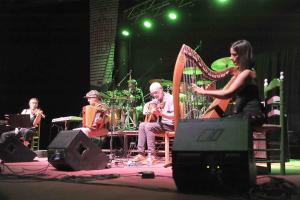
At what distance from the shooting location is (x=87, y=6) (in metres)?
9.44

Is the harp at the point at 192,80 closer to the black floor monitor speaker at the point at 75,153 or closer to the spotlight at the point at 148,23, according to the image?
the black floor monitor speaker at the point at 75,153

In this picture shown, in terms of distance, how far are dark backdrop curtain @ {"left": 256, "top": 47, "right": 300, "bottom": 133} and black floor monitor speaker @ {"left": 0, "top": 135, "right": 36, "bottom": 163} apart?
169 inches

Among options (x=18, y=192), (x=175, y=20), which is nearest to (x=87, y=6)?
(x=175, y=20)

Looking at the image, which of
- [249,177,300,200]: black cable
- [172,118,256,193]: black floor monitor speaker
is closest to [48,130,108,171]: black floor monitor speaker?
[172,118,256,193]: black floor monitor speaker

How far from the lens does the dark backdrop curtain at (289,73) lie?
672 centimetres

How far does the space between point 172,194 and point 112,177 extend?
1.17 meters

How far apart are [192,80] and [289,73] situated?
10.8ft

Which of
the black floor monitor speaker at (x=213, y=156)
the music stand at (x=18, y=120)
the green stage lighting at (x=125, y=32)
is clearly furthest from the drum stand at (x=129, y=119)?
the black floor monitor speaker at (x=213, y=156)

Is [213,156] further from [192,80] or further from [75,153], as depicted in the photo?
[75,153]

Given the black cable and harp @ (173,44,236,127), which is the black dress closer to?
harp @ (173,44,236,127)

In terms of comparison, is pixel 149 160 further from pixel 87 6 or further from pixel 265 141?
pixel 87 6

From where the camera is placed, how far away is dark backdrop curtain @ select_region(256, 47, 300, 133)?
6723 millimetres

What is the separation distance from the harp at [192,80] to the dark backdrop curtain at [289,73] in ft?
8.86

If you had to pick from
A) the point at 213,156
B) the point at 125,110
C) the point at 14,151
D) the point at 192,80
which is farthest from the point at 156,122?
the point at 213,156
